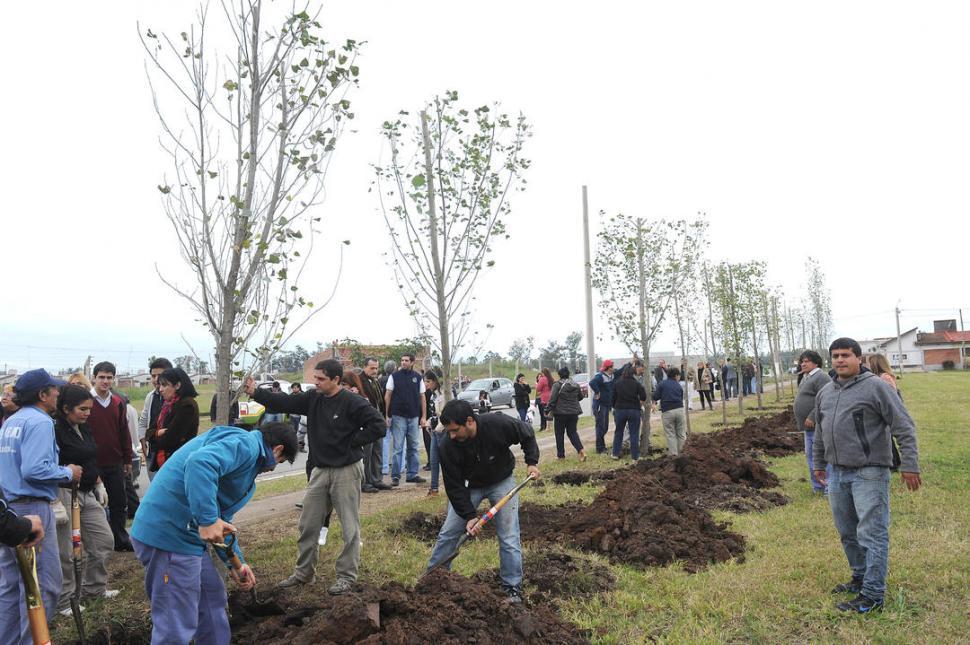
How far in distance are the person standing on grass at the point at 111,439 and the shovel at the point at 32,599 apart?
2089 mm

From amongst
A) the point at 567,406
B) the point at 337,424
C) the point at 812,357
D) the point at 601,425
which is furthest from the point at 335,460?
the point at 601,425

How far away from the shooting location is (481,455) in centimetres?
519

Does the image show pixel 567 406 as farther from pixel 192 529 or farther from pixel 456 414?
pixel 192 529

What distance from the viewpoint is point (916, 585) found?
17.0 feet

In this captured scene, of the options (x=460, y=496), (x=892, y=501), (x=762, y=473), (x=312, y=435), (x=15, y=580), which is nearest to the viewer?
(x=15, y=580)

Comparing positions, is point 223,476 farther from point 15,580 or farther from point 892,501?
point 892,501

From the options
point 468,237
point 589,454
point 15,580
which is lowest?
point 589,454

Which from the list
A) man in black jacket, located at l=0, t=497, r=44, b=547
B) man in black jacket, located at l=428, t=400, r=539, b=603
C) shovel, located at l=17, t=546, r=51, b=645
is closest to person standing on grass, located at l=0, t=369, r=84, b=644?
shovel, located at l=17, t=546, r=51, b=645

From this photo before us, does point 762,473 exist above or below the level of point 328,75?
below

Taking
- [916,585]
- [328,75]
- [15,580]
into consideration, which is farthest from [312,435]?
[916,585]

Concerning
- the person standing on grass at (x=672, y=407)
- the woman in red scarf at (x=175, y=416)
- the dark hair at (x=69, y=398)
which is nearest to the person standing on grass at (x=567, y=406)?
the person standing on grass at (x=672, y=407)

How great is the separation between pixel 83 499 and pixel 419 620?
9.78 feet

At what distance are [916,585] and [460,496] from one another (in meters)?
3.62

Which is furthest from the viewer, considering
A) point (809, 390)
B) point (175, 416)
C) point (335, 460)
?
point (809, 390)
